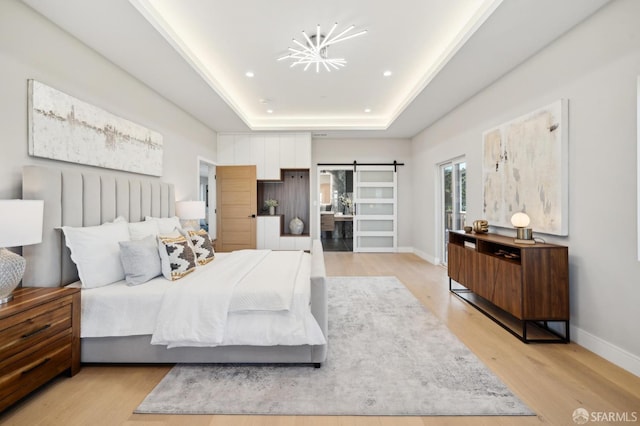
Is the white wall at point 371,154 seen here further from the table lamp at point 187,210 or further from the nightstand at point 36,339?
the nightstand at point 36,339

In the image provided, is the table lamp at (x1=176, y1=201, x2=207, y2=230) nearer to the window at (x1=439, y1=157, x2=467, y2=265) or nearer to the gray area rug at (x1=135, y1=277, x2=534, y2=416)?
the gray area rug at (x1=135, y1=277, x2=534, y2=416)

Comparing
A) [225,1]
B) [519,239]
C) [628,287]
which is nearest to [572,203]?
[519,239]

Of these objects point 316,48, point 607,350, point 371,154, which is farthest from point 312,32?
point 371,154

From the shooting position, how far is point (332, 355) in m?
2.21

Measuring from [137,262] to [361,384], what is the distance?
191 centimetres

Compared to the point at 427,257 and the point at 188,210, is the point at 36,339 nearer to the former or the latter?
the point at 188,210

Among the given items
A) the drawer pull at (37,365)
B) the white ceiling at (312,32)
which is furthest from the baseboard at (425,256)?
the drawer pull at (37,365)

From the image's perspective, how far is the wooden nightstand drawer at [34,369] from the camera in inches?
60.0

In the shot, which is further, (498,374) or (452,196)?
(452,196)

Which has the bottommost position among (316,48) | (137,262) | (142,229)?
(137,262)

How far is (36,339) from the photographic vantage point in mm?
1671

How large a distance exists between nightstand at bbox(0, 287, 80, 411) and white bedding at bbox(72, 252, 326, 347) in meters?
0.12

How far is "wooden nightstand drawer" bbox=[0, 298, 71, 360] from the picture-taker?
1.52 metres

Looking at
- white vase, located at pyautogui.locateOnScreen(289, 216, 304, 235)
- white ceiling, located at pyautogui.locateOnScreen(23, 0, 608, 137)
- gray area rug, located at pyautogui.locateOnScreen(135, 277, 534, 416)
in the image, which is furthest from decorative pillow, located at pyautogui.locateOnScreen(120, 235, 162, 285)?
white vase, located at pyautogui.locateOnScreen(289, 216, 304, 235)
